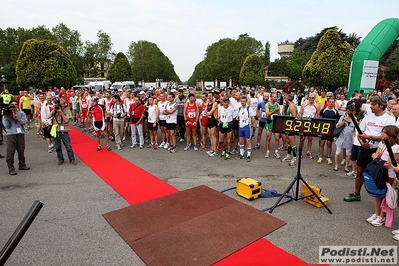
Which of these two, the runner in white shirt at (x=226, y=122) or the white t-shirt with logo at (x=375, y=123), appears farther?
the runner in white shirt at (x=226, y=122)

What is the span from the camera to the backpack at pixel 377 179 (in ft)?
13.8

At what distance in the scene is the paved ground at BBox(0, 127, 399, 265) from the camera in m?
3.83

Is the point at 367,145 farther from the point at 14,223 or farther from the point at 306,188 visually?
the point at 14,223

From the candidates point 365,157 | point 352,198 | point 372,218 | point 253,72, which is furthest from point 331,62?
point 372,218

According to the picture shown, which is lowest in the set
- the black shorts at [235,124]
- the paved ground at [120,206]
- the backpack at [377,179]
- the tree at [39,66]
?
the paved ground at [120,206]

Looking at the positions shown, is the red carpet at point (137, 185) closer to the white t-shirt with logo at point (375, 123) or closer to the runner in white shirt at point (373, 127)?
the runner in white shirt at point (373, 127)

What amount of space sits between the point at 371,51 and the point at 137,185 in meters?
17.6

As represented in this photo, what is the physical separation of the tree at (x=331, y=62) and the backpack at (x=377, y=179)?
23.6 metres

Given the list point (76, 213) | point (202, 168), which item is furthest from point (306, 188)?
point (76, 213)

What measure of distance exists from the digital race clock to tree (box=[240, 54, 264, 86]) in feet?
128

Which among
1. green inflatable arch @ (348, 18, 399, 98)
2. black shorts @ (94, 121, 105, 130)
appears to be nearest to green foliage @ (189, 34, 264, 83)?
green inflatable arch @ (348, 18, 399, 98)

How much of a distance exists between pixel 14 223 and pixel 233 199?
13.9 ft

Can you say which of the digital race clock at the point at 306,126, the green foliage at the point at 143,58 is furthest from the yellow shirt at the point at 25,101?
the green foliage at the point at 143,58

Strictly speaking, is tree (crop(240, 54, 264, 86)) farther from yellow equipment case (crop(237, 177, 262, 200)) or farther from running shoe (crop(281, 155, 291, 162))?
yellow equipment case (crop(237, 177, 262, 200))
